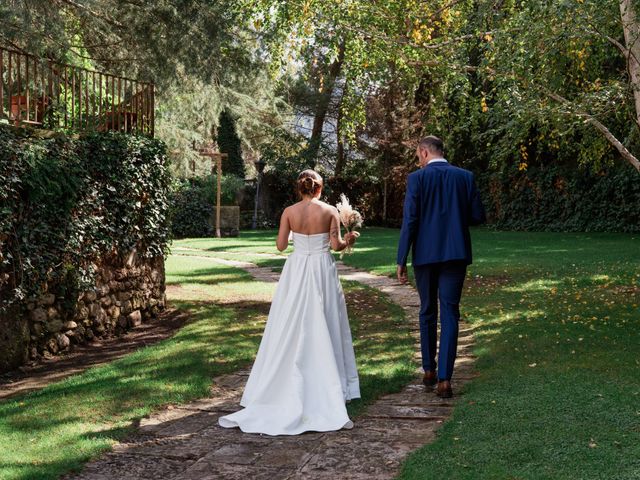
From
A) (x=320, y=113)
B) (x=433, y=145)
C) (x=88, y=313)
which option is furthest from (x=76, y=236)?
(x=320, y=113)

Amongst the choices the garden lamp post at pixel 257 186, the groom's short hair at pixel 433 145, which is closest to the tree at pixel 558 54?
the groom's short hair at pixel 433 145

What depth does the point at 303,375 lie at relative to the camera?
5145 millimetres

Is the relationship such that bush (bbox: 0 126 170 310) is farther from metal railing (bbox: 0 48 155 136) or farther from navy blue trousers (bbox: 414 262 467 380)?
navy blue trousers (bbox: 414 262 467 380)

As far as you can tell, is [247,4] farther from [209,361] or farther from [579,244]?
[579,244]

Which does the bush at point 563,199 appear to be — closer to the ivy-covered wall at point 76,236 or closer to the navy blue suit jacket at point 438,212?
the ivy-covered wall at point 76,236

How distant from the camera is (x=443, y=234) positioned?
5.36 m

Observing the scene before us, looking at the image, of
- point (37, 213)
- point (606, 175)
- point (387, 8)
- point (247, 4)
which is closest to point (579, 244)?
point (606, 175)

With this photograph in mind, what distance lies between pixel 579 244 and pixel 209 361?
1390cm

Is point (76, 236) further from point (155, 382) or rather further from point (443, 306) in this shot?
point (443, 306)

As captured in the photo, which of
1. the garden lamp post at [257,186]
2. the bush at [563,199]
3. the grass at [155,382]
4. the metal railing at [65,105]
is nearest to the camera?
the grass at [155,382]

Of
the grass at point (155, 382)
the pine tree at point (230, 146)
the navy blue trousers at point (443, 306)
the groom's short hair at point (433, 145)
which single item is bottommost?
the grass at point (155, 382)

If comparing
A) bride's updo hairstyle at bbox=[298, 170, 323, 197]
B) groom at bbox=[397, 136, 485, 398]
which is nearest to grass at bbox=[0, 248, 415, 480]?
groom at bbox=[397, 136, 485, 398]

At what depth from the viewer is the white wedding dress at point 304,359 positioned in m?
4.91

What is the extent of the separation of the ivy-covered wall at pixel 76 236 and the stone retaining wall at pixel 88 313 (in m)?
0.01
